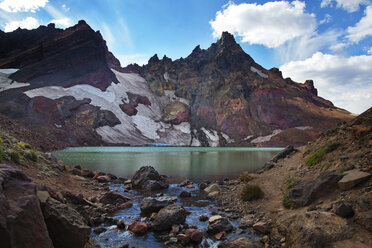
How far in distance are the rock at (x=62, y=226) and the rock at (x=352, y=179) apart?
8690 millimetres

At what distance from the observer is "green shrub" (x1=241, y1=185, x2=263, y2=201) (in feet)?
42.7

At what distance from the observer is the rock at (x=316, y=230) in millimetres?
6508

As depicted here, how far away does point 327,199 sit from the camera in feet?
28.3

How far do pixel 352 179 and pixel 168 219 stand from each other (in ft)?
23.7

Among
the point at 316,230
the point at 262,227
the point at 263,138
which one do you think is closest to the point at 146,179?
the point at 262,227

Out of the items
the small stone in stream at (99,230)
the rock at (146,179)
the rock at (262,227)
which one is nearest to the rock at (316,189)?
the rock at (262,227)

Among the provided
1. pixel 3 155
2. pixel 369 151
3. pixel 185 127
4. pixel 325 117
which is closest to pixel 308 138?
pixel 325 117

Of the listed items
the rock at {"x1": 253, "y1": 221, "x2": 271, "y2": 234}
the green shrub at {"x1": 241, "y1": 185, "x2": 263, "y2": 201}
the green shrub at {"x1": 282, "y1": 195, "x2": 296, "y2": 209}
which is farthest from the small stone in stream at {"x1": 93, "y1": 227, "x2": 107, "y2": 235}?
the green shrub at {"x1": 282, "y1": 195, "x2": 296, "y2": 209}

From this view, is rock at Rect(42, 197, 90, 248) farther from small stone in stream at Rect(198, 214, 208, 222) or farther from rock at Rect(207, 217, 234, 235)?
small stone in stream at Rect(198, 214, 208, 222)

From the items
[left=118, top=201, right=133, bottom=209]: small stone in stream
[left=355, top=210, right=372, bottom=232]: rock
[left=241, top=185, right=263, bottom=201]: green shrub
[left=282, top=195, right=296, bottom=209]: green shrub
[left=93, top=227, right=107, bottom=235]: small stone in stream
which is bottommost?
[left=118, top=201, right=133, bottom=209]: small stone in stream

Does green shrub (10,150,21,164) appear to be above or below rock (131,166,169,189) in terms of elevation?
above

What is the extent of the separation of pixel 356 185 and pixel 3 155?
15463mm

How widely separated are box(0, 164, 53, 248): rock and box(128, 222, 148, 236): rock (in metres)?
Answer: 5.18

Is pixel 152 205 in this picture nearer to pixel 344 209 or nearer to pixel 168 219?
pixel 168 219
